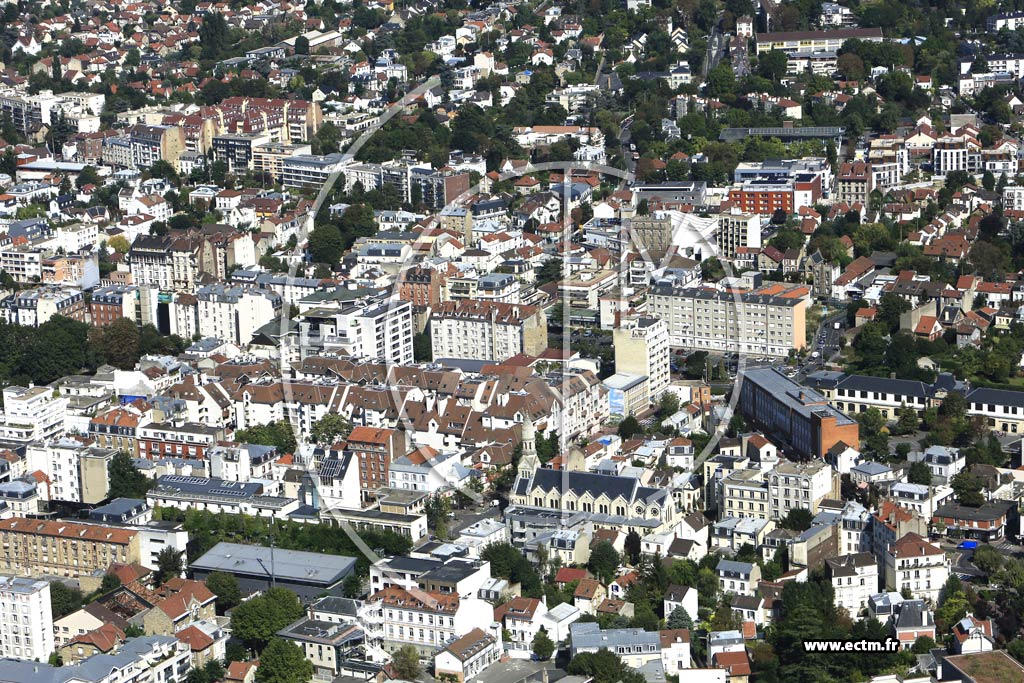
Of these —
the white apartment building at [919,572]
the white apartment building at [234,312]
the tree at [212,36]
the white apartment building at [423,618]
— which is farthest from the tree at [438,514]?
the tree at [212,36]

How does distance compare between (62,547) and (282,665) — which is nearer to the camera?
(282,665)

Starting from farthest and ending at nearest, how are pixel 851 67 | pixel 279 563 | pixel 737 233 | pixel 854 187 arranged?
pixel 851 67, pixel 854 187, pixel 737 233, pixel 279 563

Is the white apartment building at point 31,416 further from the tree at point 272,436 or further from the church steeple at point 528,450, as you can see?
the church steeple at point 528,450

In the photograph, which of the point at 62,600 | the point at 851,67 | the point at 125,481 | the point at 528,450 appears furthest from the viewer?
the point at 851,67

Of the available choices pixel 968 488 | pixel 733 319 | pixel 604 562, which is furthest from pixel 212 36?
pixel 604 562

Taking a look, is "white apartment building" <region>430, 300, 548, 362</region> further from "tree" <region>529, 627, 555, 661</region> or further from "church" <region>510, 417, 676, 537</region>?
"tree" <region>529, 627, 555, 661</region>

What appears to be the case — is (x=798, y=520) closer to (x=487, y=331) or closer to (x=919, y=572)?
(x=919, y=572)

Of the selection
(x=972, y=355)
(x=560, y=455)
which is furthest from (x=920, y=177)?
(x=560, y=455)
